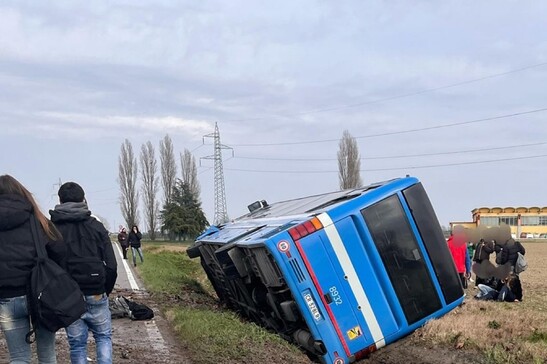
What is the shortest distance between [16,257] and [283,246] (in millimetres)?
3022

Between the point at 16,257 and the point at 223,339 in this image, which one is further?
the point at 223,339

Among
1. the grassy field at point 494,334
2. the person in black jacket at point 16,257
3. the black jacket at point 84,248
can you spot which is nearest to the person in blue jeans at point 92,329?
the black jacket at point 84,248

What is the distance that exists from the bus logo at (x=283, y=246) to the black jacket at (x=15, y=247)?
113 inches

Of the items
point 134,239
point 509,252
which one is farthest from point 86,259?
point 134,239

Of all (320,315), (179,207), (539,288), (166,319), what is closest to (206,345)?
(320,315)

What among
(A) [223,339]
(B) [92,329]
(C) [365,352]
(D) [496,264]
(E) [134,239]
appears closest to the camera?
(B) [92,329]

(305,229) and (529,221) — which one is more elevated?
(305,229)

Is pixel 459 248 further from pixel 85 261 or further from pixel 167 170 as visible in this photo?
pixel 167 170

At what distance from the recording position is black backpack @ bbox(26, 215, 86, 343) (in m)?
4.00

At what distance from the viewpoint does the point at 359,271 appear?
6547 mm

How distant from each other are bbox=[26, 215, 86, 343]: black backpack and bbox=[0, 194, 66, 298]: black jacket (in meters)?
0.05

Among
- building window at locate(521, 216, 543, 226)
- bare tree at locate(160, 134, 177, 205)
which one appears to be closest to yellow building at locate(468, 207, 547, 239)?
building window at locate(521, 216, 543, 226)

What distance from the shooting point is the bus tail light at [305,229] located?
654cm

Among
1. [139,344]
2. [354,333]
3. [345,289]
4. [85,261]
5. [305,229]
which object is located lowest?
[139,344]
